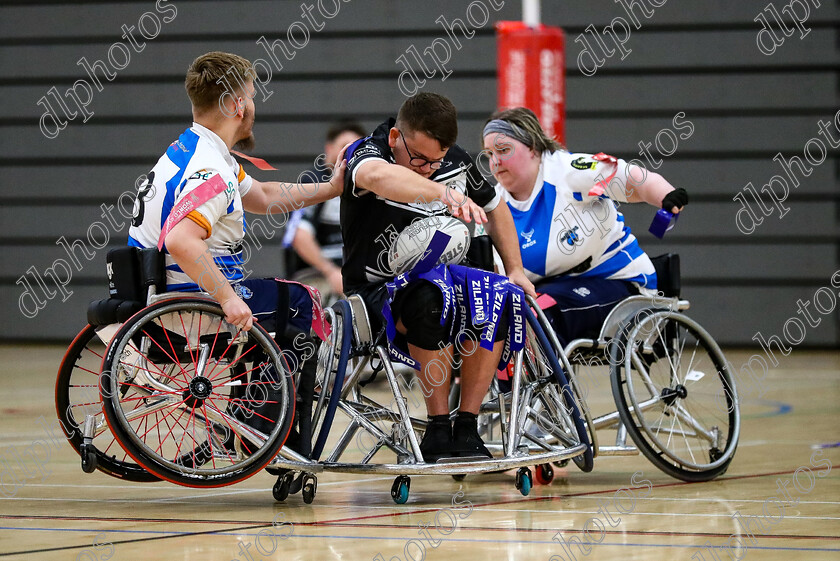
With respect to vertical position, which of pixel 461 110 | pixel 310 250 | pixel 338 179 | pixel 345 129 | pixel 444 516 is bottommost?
pixel 444 516

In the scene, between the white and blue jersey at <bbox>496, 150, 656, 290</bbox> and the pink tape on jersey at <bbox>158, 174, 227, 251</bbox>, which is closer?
the pink tape on jersey at <bbox>158, 174, 227, 251</bbox>

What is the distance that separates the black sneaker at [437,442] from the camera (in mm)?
3072

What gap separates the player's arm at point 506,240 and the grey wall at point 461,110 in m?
5.84

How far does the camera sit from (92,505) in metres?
3.05

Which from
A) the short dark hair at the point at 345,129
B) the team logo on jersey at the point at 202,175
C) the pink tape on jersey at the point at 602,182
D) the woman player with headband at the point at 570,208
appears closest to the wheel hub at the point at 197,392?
the team logo on jersey at the point at 202,175

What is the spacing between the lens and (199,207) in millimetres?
2900

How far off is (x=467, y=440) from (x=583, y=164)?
3.99 feet

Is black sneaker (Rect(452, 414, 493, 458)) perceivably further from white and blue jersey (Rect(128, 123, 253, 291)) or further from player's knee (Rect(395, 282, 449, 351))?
white and blue jersey (Rect(128, 123, 253, 291))

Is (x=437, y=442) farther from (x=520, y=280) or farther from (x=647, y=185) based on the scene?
(x=647, y=185)

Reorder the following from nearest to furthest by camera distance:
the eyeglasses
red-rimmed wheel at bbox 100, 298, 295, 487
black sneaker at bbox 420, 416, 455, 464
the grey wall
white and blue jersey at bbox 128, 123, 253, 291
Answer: red-rimmed wheel at bbox 100, 298, 295, 487
white and blue jersey at bbox 128, 123, 253, 291
black sneaker at bbox 420, 416, 455, 464
the eyeglasses
the grey wall

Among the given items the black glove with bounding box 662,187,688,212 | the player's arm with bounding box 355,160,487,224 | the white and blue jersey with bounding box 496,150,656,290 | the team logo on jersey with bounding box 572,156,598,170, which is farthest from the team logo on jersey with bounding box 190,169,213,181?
the black glove with bounding box 662,187,688,212

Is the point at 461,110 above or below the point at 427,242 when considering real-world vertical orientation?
above

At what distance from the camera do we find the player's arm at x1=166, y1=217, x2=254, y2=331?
2.83 meters

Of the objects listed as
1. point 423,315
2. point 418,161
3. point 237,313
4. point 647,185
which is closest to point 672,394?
point 647,185
